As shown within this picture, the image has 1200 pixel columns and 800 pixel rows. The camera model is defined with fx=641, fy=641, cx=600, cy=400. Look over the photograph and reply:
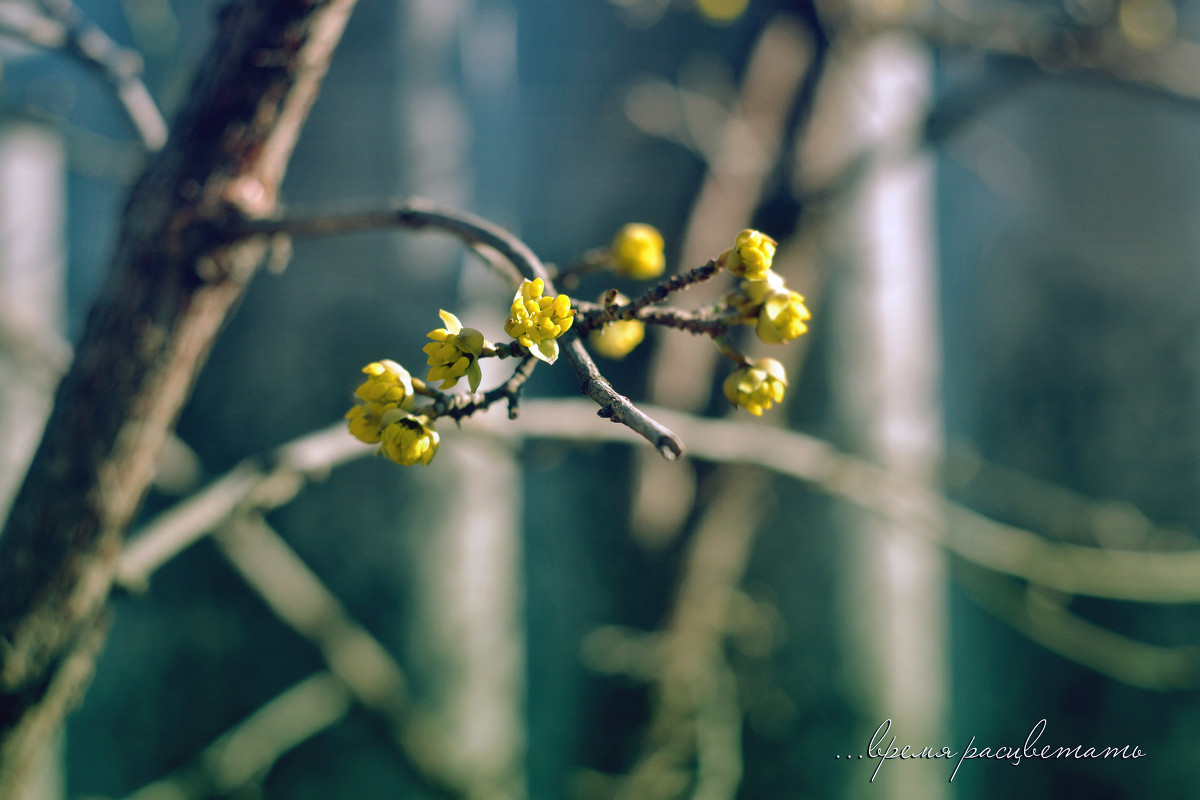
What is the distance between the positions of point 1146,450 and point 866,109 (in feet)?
3.51

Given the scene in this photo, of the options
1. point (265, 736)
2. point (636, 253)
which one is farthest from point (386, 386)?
point (265, 736)

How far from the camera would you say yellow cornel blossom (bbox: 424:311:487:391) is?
358 millimetres

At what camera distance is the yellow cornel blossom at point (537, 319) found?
0.33m

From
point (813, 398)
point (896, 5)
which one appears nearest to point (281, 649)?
point (813, 398)

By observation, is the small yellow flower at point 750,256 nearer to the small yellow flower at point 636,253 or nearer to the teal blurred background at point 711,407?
the small yellow flower at point 636,253

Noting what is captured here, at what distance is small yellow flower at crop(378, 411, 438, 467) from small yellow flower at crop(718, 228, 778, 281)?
193mm

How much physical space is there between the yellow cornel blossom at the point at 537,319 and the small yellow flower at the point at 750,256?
0.10 metres

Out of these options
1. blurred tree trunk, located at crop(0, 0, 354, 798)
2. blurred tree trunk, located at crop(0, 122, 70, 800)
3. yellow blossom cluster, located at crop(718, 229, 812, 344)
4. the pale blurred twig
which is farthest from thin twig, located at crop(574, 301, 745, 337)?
blurred tree trunk, located at crop(0, 122, 70, 800)

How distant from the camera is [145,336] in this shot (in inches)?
23.1

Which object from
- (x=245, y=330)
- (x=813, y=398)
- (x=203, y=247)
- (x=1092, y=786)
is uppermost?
(x=813, y=398)

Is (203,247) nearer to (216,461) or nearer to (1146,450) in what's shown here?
(216,461)

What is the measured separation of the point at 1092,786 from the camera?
5.06ft

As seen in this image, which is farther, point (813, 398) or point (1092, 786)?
point (1092, 786)

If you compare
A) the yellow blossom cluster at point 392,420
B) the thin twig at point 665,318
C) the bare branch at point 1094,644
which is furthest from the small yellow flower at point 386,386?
the bare branch at point 1094,644
